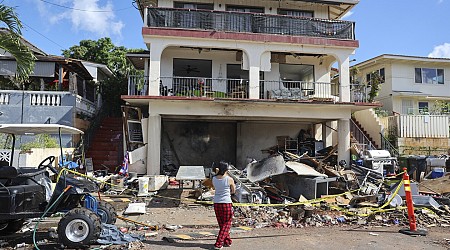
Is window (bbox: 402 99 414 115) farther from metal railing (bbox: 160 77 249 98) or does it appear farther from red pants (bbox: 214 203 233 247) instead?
red pants (bbox: 214 203 233 247)

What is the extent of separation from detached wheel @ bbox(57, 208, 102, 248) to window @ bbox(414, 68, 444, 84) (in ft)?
83.3

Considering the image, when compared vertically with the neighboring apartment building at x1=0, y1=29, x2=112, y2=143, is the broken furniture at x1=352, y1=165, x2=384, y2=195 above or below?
below

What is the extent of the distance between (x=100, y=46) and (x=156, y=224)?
23.8m

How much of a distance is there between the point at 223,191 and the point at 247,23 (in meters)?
11.4

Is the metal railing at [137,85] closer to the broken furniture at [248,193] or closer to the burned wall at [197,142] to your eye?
the burned wall at [197,142]

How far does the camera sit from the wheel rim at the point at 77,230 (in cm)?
575

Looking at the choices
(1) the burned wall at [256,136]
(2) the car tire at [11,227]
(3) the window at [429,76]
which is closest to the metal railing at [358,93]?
(1) the burned wall at [256,136]

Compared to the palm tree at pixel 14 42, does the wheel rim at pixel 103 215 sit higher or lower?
lower

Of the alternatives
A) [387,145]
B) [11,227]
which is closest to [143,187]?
[11,227]

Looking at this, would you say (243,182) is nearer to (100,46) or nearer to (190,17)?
(190,17)

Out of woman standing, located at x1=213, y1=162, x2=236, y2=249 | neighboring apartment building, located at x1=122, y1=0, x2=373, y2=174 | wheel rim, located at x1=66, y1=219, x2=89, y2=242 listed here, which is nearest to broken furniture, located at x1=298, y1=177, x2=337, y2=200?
neighboring apartment building, located at x1=122, y1=0, x2=373, y2=174

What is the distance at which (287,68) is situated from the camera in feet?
61.5

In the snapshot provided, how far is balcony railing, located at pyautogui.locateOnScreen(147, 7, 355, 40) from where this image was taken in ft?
50.6

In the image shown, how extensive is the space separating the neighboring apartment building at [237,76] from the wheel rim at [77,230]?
8677 mm
